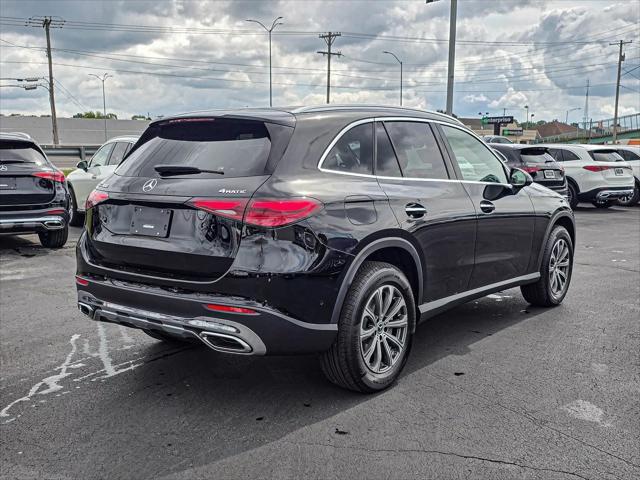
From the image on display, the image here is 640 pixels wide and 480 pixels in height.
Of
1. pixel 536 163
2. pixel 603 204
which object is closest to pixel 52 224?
pixel 536 163

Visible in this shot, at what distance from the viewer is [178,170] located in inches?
155

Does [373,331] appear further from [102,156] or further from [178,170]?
[102,156]

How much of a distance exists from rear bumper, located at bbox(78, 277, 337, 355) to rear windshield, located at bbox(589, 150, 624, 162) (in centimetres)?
1621

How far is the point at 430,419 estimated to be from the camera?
3.76 m

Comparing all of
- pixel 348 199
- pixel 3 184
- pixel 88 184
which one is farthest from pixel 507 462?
pixel 88 184

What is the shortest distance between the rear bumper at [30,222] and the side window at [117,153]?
2.09 m

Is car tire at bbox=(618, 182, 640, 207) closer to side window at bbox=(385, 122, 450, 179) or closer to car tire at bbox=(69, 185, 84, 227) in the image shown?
car tire at bbox=(69, 185, 84, 227)

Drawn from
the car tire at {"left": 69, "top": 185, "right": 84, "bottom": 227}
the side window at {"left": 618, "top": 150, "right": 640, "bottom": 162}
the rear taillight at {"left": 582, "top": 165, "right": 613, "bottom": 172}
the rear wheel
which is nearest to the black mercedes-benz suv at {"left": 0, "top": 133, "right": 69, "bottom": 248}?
the rear wheel

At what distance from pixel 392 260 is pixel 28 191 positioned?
668 centimetres

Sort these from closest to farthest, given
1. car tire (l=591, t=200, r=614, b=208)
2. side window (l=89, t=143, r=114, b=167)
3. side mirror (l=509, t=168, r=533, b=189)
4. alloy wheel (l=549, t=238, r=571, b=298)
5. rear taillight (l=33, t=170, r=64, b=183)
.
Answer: side mirror (l=509, t=168, r=533, b=189) < alloy wheel (l=549, t=238, r=571, b=298) < rear taillight (l=33, t=170, r=64, b=183) < side window (l=89, t=143, r=114, b=167) < car tire (l=591, t=200, r=614, b=208)

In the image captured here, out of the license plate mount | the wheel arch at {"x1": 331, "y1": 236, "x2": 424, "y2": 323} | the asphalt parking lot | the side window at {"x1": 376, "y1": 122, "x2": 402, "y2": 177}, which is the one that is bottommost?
the asphalt parking lot

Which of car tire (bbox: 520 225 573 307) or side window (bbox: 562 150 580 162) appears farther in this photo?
side window (bbox: 562 150 580 162)

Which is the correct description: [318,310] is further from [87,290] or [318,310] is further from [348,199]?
[87,290]

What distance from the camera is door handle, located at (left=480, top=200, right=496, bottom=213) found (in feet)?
16.9
